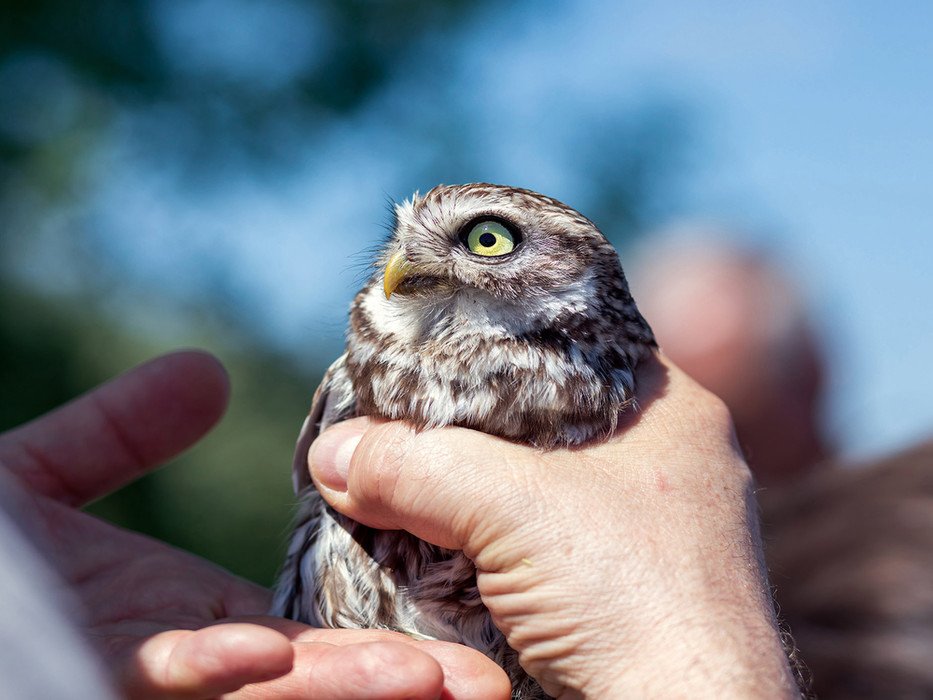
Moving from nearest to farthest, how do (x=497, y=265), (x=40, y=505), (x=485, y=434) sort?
(x=485, y=434), (x=497, y=265), (x=40, y=505)

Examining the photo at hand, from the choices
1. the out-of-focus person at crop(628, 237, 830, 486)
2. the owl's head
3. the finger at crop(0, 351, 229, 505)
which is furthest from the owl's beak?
the out-of-focus person at crop(628, 237, 830, 486)

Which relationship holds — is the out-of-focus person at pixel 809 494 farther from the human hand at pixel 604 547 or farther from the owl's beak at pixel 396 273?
the owl's beak at pixel 396 273

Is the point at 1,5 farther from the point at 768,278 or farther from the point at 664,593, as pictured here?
the point at 664,593

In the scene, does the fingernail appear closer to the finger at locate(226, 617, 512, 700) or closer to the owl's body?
the owl's body

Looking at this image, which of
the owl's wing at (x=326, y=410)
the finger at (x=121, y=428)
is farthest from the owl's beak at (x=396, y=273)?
the finger at (x=121, y=428)

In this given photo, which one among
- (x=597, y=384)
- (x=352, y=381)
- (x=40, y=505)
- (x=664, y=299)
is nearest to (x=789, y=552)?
(x=597, y=384)
